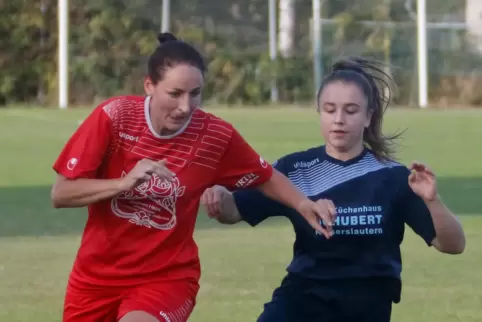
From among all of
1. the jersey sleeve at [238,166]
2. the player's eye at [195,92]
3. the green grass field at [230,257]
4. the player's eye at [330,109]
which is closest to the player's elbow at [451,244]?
the player's eye at [330,109]

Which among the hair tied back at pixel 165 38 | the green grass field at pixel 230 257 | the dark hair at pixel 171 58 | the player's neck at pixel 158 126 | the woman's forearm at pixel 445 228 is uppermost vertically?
the hair tied back at pixel 165 38

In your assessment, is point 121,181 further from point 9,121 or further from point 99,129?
point 9,121

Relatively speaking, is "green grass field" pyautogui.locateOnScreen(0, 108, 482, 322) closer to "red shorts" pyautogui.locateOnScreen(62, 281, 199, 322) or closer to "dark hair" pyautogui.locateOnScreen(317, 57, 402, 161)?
"red shorts" pyautogui.locateOnScreen(62, 281, 199, 322)

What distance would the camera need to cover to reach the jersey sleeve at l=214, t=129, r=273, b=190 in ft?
16.7

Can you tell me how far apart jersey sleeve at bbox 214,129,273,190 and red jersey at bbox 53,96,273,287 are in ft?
0.48

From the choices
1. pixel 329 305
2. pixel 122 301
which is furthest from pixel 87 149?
pixel 329 305

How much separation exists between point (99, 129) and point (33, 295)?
318 centimetres

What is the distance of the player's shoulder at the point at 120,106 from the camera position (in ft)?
16.0

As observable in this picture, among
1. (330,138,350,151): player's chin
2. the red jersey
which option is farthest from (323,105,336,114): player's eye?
the red jersey

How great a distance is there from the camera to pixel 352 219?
4793 millimetres

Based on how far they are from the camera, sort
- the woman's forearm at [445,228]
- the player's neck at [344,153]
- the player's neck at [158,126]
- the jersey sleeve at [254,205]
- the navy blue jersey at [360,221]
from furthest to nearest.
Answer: the jersey sleeve at [254,205]
the player's neck at [344,153]
the player's neck at [158,126]
the navy blue jersey at [360,221]
the woman's forearm at [445,228]

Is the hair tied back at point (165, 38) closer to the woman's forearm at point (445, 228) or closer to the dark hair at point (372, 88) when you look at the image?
the dark hair at point (372, 88)

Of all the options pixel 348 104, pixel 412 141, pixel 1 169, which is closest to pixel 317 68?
pixel 412 141

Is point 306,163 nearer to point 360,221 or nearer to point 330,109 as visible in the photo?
point 330,109
